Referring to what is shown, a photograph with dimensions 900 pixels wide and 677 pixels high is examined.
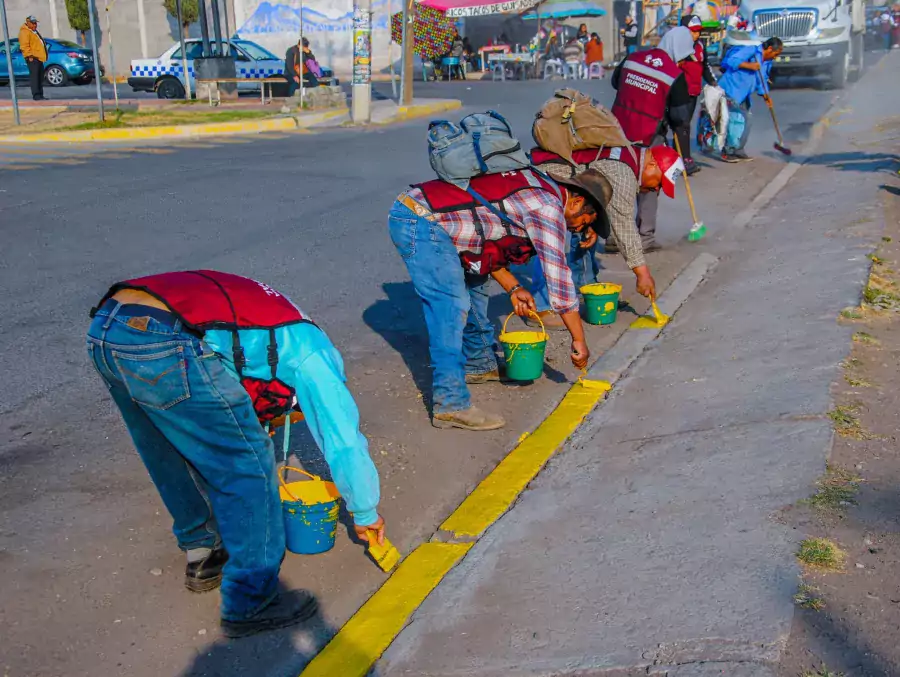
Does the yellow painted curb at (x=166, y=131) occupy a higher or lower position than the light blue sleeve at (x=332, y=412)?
higher

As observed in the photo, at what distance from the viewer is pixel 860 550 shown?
3.58 metres

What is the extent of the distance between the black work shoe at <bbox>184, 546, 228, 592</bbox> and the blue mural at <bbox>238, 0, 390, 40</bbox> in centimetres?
3750

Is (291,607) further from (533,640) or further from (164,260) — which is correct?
(164,260)

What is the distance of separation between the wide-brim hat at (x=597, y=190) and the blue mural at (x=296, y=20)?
116ft

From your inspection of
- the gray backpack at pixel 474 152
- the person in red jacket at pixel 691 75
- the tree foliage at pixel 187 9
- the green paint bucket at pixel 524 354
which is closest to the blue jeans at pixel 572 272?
the green paint bucket at pixel 524 354

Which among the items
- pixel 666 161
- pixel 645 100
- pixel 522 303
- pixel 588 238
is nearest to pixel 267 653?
pixel 522 303

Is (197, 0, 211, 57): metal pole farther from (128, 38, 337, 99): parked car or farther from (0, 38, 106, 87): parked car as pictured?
(0, 38, 106, 87): parked car

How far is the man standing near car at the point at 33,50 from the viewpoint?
23672 mm

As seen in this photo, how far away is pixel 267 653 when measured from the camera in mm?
3326

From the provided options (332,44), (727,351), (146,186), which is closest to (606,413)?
(727,351)

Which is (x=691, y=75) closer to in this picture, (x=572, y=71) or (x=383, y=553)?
(x=383, y=553)

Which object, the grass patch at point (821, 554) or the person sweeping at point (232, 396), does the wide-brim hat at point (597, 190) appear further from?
the person sweeping at point (232, 396)

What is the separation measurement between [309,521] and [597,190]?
8.38 feet

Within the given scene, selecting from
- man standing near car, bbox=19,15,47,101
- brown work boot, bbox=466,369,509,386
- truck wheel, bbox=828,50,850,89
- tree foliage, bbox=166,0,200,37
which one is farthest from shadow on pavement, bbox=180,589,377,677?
tree foliage, bbox=166,0,200,37
